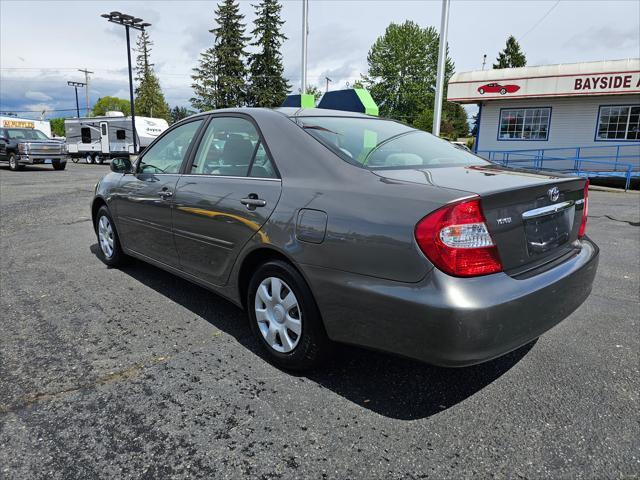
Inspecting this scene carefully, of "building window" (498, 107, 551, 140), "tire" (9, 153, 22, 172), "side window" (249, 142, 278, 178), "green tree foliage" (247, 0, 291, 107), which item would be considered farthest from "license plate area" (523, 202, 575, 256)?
"green tree foliage" (247, 0, 291, 107)

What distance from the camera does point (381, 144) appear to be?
9.82 feet

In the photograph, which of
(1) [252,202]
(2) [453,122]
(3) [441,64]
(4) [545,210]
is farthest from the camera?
(2) [453,122]

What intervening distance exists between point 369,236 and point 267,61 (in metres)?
47.6

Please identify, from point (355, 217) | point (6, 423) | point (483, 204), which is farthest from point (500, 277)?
point (6, 423)

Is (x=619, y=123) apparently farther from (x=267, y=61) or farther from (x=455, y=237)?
(x=267, y=61)

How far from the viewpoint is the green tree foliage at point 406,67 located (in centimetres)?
6159

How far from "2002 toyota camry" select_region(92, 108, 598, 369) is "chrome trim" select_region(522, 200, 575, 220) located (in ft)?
0.04

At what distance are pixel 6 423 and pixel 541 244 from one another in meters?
2.88

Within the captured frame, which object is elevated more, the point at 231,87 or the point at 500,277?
the point at 231,87

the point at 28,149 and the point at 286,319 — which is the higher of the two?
the point at 28,149

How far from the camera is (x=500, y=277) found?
2.14 meters

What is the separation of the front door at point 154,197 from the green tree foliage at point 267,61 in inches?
1705

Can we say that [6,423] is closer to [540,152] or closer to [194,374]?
[194,374]

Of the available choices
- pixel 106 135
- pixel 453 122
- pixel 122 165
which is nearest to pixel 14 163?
pixel 106 135
